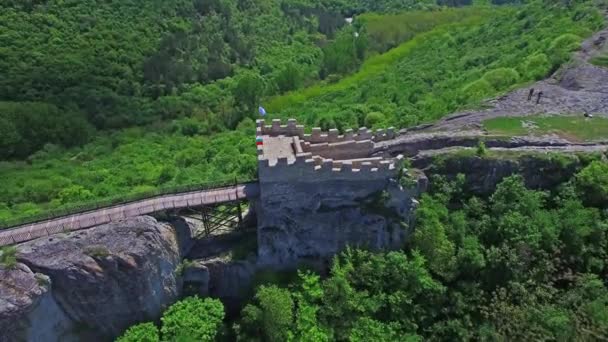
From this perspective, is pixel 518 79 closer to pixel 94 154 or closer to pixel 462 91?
pixel 462 91

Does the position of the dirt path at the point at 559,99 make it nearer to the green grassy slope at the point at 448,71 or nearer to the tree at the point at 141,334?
the green grassy slope at the point at 448,71

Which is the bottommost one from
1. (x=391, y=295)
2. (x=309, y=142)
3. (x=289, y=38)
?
(x=391, y=295)

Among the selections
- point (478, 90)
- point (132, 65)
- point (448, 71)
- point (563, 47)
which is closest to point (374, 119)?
point (478, 90)

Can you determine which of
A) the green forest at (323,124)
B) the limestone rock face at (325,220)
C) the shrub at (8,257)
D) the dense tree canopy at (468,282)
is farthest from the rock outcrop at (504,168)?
the shrub at (8,257)

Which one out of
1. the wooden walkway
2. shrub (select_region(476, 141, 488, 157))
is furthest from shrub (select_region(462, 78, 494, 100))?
the wooden walkway

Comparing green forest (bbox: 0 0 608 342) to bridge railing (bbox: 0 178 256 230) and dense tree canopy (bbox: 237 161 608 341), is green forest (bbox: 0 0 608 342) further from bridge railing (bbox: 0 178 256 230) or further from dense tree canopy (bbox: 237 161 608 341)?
bridge railing (bbox: 0 178 256 230)

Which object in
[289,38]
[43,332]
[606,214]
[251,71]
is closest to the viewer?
[43,332]

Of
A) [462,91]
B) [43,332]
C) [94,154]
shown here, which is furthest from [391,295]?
[94,154]
